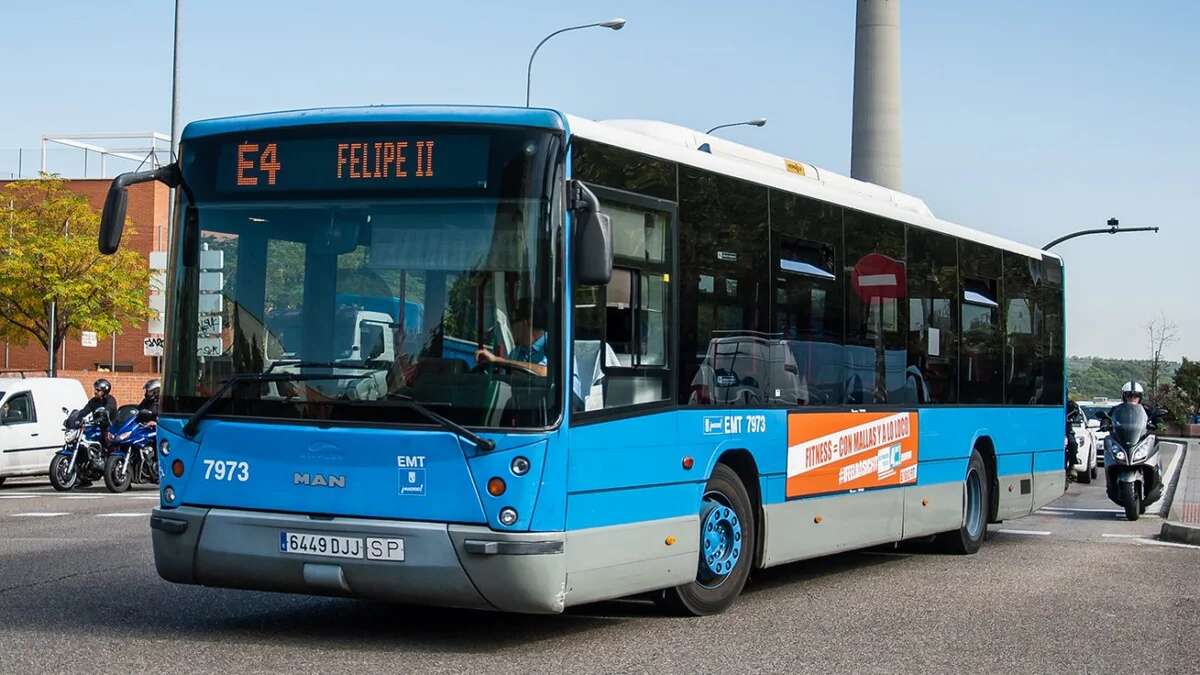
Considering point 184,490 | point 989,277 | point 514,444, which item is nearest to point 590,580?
point 514,444

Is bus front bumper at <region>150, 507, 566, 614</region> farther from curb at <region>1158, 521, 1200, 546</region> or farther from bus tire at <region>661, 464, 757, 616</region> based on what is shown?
curb at <region>1158, 521, 1200, 546</region>

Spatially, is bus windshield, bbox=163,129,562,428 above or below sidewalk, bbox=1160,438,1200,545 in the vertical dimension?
above

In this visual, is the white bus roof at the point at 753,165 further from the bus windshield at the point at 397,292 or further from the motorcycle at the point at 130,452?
the motorcycle at the point at 130,452

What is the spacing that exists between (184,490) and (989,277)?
A: 9.58m

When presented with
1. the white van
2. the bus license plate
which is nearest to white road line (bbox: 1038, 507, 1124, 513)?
the bus license plate

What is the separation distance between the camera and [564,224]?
875cm

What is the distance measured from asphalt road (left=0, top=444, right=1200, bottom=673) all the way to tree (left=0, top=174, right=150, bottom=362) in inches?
1404

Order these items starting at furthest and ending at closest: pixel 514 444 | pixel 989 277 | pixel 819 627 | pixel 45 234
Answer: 1. pixel 45 234
2. pixel 989 277
3. pixel 819 627
4. pixel 514 444

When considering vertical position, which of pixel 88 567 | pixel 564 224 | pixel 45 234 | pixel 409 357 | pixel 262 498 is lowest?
pixel 88 567

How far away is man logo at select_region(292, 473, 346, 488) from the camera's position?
8.73m

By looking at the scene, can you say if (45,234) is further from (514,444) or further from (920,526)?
(514,444)

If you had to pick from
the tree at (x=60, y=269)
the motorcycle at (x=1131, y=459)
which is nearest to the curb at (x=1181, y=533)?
the motorcycle at (x=1131, y=459)

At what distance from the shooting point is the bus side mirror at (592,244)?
856 cm

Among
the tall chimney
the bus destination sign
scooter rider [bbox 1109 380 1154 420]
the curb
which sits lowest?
the curb
